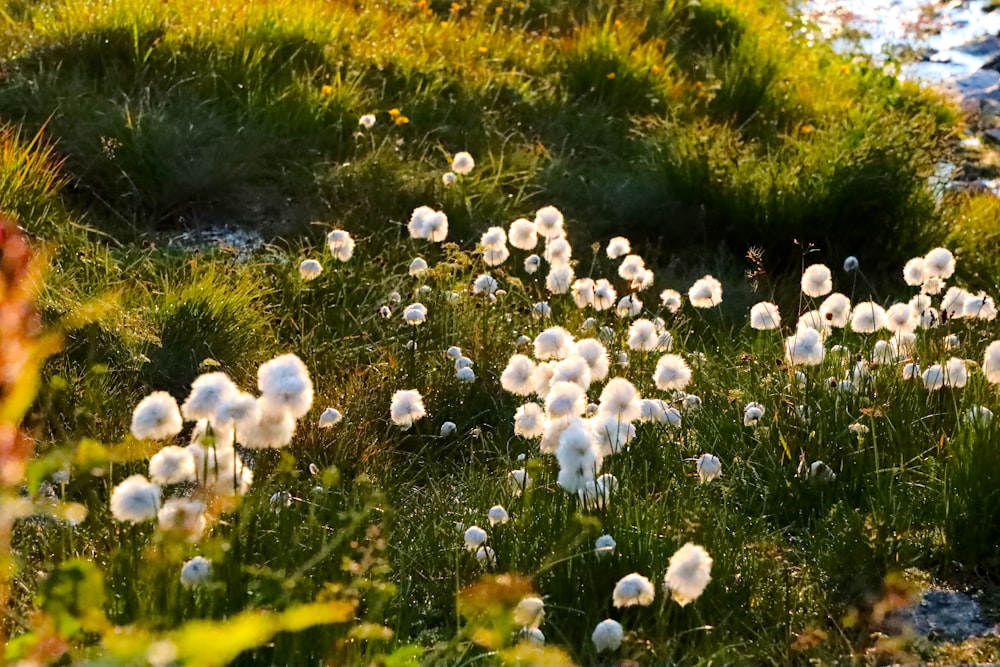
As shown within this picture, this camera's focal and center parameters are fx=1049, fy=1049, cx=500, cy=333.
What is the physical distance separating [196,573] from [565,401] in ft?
3.29

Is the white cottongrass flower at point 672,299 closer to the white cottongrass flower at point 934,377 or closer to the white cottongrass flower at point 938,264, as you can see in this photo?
the white cottongrass flower at point 938,264

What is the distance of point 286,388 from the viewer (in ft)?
7.00

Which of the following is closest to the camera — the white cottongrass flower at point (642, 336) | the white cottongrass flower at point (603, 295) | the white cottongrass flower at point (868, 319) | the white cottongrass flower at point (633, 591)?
the white cottongrass flower at point (633, 591)

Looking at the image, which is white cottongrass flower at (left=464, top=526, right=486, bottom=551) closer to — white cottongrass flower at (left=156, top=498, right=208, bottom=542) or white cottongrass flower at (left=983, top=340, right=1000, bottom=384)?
white cottongrass flower at (left=156, top=498, right=208, bottom=542)

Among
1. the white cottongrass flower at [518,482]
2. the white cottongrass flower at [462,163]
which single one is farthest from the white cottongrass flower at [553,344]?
the white cottongrass flower at [462,163]

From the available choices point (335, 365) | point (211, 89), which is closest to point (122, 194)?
point (211, 89)

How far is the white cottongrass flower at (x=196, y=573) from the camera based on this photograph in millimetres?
2125

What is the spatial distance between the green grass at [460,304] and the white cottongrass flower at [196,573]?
3cm

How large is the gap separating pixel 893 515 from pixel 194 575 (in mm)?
1947

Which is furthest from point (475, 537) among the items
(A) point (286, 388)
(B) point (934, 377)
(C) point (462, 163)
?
(C) point (462, 163)

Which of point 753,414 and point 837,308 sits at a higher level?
point 837,308

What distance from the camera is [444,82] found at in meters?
6.61

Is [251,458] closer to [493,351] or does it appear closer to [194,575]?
[493,351]

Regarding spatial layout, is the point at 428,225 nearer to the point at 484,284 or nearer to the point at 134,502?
the point at 484,284
